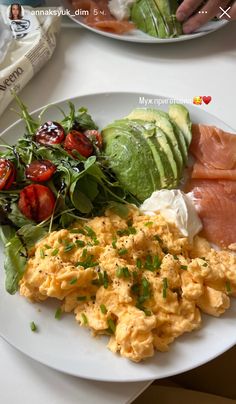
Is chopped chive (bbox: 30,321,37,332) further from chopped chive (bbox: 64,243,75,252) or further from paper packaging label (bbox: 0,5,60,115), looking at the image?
paper packaging label (bbox: 0,5,60,115)

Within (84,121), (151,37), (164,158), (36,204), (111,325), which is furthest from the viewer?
(151,37)

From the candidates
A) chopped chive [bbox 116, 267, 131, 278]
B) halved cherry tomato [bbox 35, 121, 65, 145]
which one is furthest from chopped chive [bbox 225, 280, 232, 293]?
halved cherry tomato [bbox 35, 121, 65, 145]

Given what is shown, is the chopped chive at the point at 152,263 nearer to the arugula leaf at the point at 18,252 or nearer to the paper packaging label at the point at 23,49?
the arugula leaf at the point at 18,252

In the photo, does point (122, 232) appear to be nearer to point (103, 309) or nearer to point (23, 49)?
point (103, 309)

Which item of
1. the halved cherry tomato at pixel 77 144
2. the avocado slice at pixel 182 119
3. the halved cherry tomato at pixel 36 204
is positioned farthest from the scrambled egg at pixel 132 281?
the avocado slice at pixel 182 119

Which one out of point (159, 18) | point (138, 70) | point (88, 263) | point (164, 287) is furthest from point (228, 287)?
point (159, 18)

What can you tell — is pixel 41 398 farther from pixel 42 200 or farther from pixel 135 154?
pixel 135 154

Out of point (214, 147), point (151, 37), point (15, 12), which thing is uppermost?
point (15, 12)
